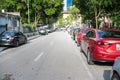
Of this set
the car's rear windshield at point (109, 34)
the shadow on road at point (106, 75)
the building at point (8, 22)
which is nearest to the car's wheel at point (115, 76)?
the shadow on road at point (106, 75)

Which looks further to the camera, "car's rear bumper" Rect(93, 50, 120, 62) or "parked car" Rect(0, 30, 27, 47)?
"parked car" Rect(0, 30, 27, 47)

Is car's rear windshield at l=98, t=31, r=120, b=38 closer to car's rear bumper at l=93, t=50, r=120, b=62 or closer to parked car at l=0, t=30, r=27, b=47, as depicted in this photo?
car's rear bumper at l=93, t=50, r=120, b=62

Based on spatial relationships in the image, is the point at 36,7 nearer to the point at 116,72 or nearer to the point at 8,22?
the point at 8,22

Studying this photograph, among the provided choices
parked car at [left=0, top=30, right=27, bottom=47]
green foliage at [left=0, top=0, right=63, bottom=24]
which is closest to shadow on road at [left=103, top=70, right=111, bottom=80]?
parked car at [left=0, top=30, right=27, bottom=47]

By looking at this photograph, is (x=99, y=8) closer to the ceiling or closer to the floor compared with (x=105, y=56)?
closer to the ceiling

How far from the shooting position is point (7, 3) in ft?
229

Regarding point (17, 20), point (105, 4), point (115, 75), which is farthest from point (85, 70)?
point (17, 20)

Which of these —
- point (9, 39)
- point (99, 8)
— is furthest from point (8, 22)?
point (9, 39)

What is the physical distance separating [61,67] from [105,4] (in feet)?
61.8

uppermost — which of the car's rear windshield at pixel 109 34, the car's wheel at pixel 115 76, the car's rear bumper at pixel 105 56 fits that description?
the car's rear windshield at pixel 109 34

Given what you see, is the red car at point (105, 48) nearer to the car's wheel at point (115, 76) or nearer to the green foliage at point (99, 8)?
the car's wheel at point (115, 76)

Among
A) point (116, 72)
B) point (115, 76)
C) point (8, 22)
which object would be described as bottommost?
point (115, 76)

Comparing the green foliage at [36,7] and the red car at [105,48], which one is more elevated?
the green foliage at [36,7]

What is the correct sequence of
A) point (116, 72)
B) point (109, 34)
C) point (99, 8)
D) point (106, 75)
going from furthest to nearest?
point (99, 8)
point (109, 34)
point (106, 75)
point (116, 72)
